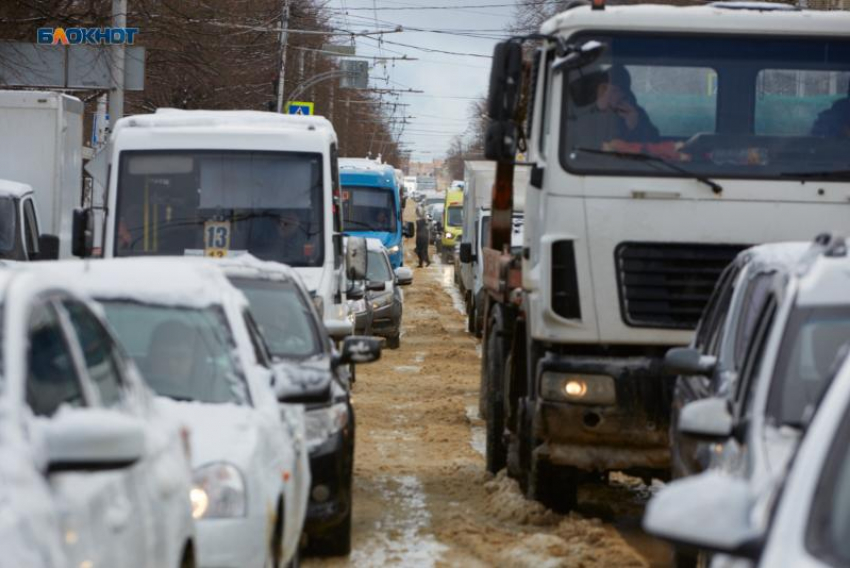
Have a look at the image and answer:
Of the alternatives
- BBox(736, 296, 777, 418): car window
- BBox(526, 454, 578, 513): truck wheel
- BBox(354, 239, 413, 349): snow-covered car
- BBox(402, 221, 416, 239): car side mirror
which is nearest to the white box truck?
BBox(354, 239, 413, 349): snow-covered car

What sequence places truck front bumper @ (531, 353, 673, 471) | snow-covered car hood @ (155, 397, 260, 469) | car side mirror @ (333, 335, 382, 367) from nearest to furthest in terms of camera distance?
snow-covered car hood @ (155, 397, 260, 469) < car side mirror @ (333, 335, 382, 367) < truck front bumper @ (531, 353, 673, 471)

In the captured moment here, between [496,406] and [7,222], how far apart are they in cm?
784

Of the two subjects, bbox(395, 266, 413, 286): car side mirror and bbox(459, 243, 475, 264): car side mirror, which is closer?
bbox(459, 243, 475, 264): car side mirror

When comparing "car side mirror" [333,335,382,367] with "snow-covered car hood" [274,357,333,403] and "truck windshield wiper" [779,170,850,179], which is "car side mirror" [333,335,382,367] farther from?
"truck windshield wiper" [779,170,850,179]

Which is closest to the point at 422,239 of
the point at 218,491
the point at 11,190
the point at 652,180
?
the point at 11,190

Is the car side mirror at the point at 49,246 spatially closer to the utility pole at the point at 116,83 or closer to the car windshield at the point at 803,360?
the car windshield at the point at 803,360

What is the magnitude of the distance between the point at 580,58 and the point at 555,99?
0.98ft

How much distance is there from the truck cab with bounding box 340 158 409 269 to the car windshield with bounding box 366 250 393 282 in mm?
9459

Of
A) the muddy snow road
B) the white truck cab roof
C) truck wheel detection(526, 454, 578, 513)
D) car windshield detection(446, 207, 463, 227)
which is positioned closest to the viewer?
the muddy snow road

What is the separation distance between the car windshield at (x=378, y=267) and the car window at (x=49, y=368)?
24801 millimetres

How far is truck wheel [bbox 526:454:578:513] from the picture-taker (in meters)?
12.2

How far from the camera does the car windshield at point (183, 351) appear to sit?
325 inches

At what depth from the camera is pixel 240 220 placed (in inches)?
642

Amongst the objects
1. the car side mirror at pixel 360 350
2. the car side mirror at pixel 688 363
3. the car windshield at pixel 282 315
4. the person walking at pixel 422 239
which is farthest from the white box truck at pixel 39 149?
the person walking at pixel 422 239
